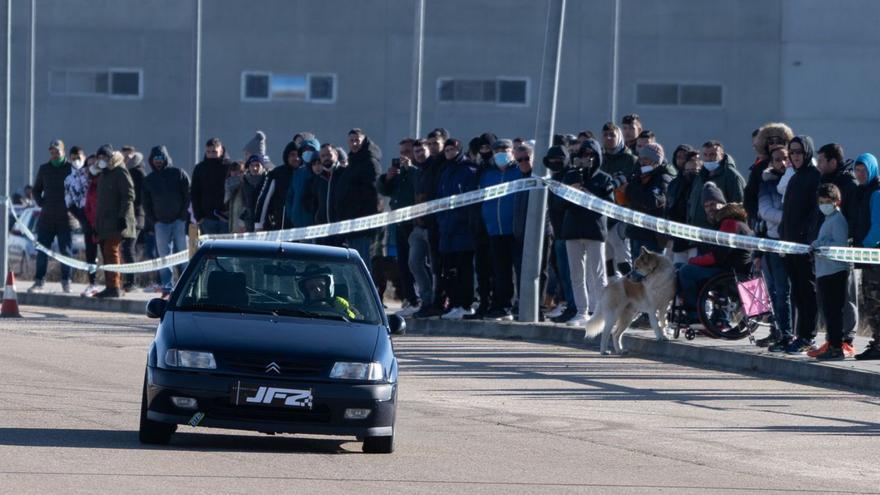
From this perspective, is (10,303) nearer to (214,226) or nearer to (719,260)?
(214,226)

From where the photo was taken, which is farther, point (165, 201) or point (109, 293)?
point (109, 293)

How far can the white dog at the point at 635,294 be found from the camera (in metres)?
17.5

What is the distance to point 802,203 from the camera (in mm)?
16578

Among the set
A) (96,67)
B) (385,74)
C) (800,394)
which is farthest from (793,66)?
(800,394)

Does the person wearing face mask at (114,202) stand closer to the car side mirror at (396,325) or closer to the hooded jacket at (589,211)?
the hooded jacket at (589,211)

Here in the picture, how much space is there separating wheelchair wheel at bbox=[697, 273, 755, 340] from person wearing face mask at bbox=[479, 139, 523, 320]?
3.45m

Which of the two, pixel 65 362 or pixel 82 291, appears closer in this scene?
pixel 65 362

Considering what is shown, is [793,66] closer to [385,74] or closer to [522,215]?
[385,74]

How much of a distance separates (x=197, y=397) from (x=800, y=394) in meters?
6.26

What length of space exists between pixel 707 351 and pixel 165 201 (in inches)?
405

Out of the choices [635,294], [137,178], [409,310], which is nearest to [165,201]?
[137,178]

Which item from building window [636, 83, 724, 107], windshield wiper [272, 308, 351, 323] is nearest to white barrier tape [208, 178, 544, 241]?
windshield wiper [272, 308, 351, 323]

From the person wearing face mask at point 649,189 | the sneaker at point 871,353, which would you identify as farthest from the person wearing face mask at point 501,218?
the sneaker at point 871,353

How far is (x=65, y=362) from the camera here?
53.7 feet
